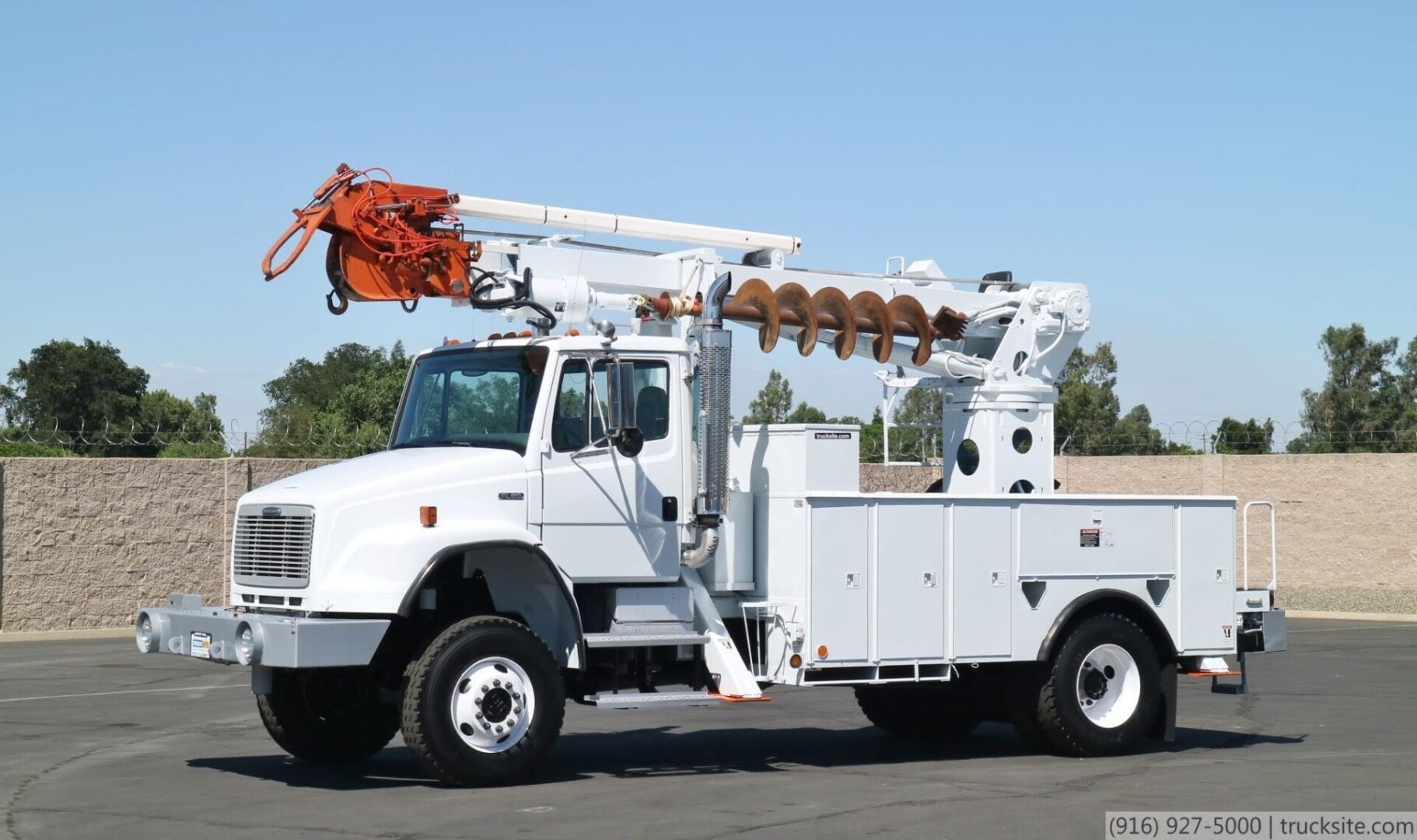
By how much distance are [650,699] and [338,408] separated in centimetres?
3861

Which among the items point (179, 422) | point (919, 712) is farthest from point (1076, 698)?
point (179, 422)

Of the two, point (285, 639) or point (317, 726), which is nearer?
point (285, 639)

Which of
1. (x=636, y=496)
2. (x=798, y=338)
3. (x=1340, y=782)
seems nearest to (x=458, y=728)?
(x=636, y=496)

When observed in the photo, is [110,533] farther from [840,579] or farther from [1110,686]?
[1110,686]

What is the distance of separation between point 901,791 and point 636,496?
2795mm

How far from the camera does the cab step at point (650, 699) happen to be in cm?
1146

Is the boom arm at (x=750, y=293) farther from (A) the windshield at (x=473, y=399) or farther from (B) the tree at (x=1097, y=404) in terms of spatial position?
(B) the tree at (x=1097, y=404)

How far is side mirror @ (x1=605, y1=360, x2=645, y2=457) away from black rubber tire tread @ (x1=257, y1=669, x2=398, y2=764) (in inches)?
104

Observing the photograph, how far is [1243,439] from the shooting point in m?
39.6

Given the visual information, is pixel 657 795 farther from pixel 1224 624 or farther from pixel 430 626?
pixel 1224 624

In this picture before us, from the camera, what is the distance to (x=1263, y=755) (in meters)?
12.6

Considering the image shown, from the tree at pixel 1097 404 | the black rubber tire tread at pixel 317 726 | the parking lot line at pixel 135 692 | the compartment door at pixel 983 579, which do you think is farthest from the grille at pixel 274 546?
the tree at pixel 1097 404

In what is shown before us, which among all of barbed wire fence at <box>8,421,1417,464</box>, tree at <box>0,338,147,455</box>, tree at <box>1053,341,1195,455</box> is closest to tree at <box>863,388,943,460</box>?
barbed wire fence at <box>8,421,1417,464</box>

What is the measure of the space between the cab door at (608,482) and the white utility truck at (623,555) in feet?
0.06
